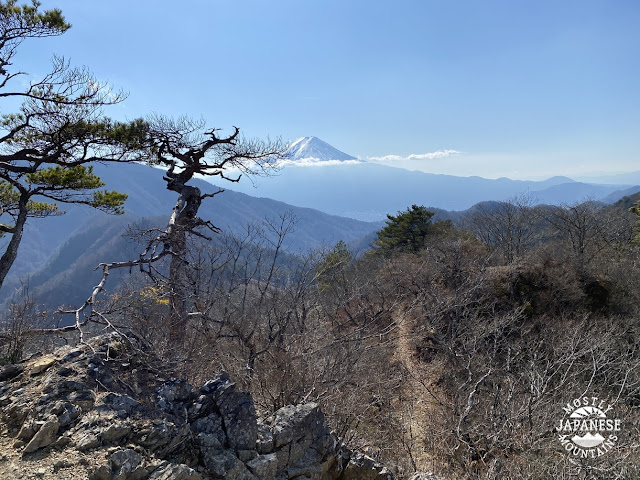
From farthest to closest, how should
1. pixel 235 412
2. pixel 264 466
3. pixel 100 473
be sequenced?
1. pixel 235 412
2. pixel 264 466
3. pixel 100 473

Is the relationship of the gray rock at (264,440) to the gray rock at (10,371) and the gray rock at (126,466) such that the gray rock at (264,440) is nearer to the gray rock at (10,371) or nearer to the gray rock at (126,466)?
the gray rock at (126,466)

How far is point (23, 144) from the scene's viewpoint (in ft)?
23.4

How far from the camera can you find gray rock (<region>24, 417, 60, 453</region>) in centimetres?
313

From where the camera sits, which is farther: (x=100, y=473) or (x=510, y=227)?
(x=510, y=227)

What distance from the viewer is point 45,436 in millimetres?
3180

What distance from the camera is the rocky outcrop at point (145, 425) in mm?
→ 3191

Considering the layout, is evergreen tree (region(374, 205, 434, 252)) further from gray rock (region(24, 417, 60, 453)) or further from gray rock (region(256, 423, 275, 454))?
gray rock (region(24, 417, 60, 453))

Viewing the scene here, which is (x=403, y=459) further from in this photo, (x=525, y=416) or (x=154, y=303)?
(x=154, y=303)

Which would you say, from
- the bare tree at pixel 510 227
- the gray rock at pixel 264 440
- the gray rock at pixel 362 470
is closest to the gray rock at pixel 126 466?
the gray rock at pixel 264 440

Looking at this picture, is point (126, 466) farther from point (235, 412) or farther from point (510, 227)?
point (510, 227)

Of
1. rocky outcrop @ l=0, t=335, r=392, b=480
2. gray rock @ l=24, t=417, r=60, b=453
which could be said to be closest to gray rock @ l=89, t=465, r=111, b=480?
rocky outcrop @ l=0, t=335, r=392, b=480

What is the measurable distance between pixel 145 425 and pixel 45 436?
80 cm

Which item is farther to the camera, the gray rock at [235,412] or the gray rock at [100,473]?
the gray rock at [235,412]

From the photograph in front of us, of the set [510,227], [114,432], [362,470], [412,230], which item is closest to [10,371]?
[114,432]
